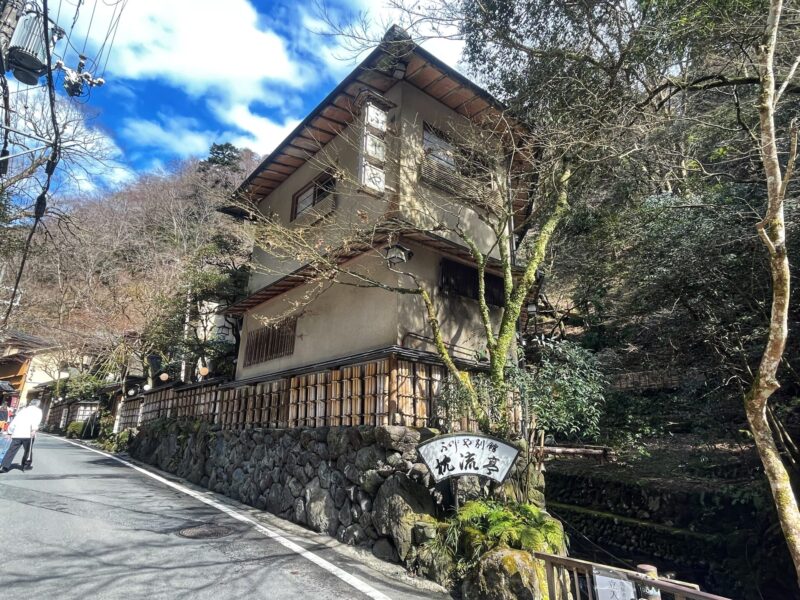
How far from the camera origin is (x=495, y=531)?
19.6ft

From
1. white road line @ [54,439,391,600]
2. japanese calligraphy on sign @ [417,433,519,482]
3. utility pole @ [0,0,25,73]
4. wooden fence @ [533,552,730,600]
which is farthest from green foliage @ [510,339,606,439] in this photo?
utility pole @ [0,0,25,73]

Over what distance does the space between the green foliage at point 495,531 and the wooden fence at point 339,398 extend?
2.04 metres

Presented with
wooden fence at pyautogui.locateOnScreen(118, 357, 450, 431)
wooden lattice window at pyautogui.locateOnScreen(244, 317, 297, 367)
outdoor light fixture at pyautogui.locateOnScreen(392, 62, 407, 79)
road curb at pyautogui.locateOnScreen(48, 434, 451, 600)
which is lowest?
road curb at pyautogui.locateOnScreen(48, 434, 451, 600)

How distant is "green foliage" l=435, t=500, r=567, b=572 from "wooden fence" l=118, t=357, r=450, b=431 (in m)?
2.04

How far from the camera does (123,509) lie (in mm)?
8656

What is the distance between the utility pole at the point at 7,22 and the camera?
316 inches

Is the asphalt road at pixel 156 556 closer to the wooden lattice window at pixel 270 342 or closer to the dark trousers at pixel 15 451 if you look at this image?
the dark trousers at pixel 15 451

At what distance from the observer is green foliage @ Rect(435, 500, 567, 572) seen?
19.1ft

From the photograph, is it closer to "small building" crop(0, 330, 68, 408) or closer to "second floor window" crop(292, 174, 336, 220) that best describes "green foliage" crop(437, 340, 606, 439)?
"second floor window" crop(292, 174, 336, 220)

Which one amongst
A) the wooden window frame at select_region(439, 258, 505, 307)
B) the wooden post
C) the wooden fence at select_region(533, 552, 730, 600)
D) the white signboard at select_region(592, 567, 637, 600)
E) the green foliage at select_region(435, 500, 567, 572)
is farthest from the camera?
the wooden window frame at select_region(439, 258, 505, 307)

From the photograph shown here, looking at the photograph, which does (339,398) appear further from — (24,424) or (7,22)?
(7,22)

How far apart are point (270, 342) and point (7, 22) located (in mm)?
8706

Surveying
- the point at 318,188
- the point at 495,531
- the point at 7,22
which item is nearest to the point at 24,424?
the point at 7,22

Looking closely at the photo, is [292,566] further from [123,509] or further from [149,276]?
[149,276]
